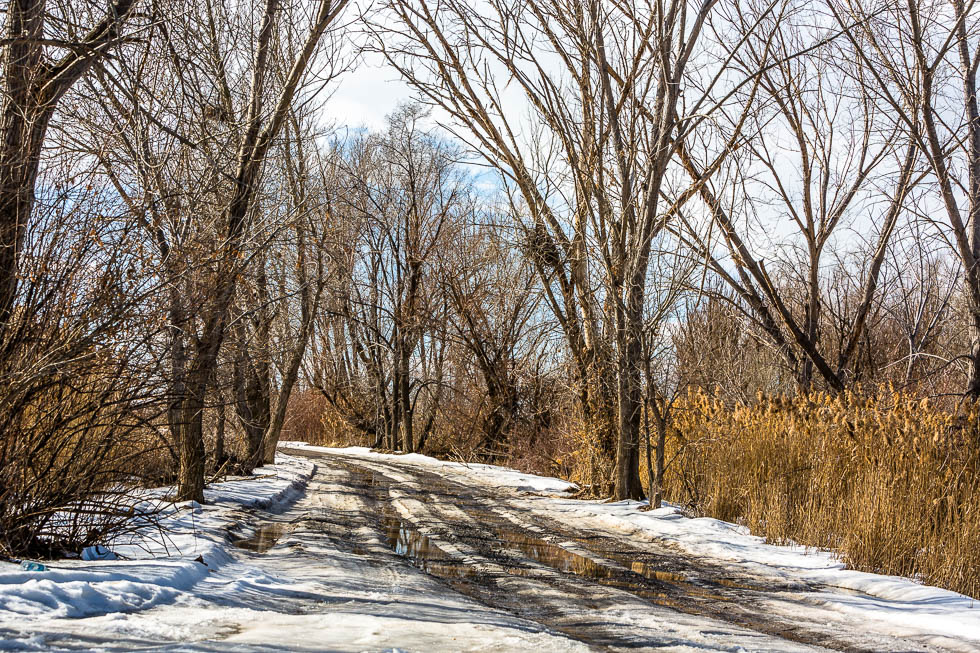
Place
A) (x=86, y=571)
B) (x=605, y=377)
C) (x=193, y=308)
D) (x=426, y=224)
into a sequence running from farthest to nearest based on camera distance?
(x=426, y=224) → (x=605, y=377) → (x=193, y=308) → (x=86, y=571)

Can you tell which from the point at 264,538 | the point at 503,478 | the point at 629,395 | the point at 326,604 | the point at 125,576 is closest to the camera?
the point at 125,576

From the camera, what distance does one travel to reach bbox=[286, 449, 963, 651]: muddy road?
453 centimetres

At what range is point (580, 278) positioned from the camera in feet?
43.3

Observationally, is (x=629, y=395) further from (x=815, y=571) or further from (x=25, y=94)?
(x=25, y=94)

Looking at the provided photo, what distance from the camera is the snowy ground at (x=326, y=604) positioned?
3648 millimetres

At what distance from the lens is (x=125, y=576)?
4613 mm

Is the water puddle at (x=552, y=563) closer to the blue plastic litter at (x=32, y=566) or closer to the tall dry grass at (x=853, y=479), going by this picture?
the tall dry grass at (x=853, y=479)

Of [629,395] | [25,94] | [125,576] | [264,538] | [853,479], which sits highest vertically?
[25,94]

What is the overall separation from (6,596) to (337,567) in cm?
267

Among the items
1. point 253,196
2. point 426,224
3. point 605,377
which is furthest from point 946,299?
point 426,224

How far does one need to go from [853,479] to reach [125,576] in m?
6.92

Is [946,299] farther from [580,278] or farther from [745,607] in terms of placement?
[745,607]

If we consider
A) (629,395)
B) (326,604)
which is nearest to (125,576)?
(326,604)

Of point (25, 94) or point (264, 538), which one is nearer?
point (25, 94)
